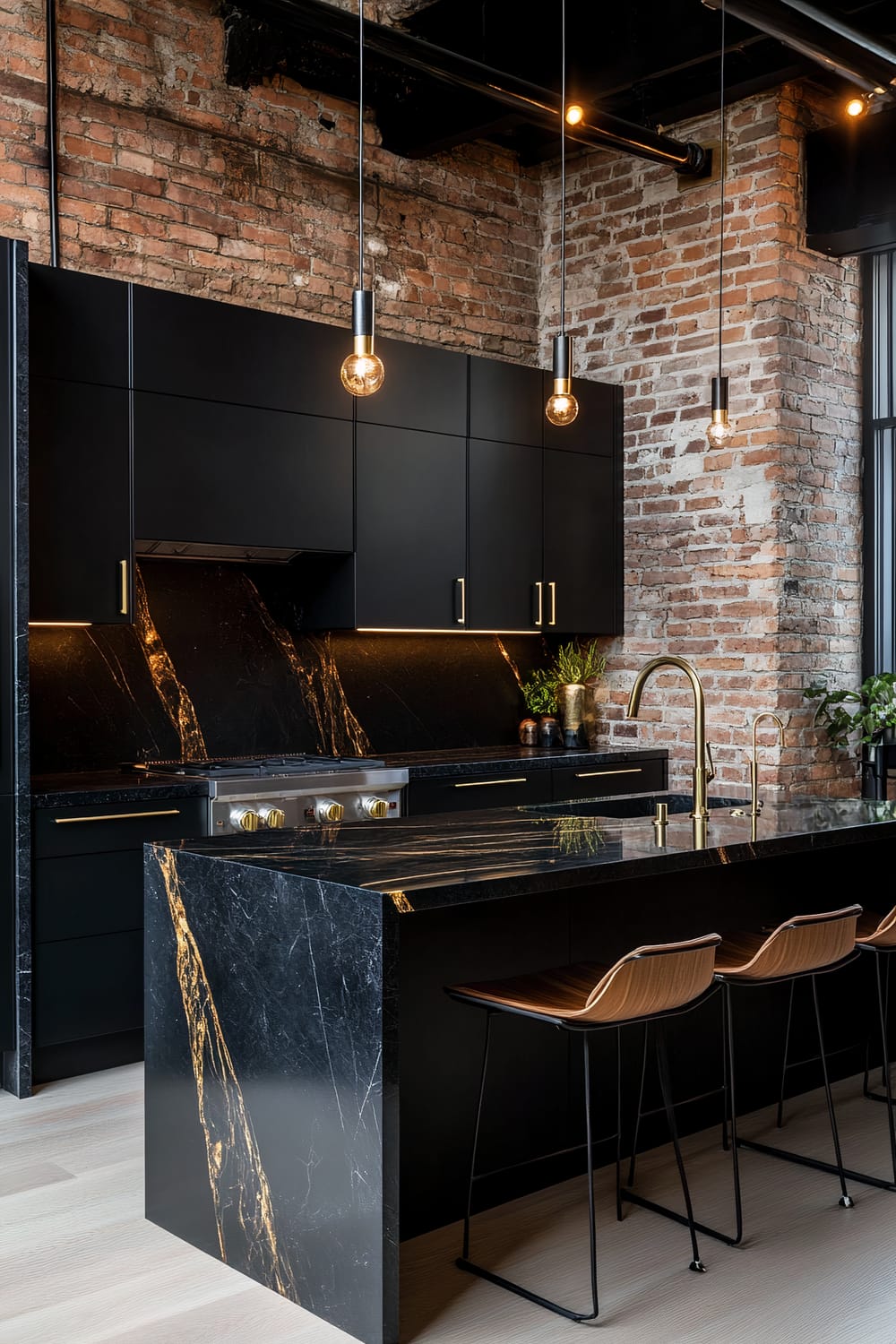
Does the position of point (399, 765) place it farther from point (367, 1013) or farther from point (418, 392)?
point (367, 1013)

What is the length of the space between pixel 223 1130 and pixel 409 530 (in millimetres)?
3174

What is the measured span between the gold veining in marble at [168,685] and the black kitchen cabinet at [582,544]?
181cm

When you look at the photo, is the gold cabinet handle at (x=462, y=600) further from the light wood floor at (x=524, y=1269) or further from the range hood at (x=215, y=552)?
the light wood floor at (x=524, y=1269)

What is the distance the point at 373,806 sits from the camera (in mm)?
5133

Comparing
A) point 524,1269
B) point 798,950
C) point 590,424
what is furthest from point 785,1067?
point 590,424

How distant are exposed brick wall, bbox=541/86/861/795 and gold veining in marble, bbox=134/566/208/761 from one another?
2258 mm

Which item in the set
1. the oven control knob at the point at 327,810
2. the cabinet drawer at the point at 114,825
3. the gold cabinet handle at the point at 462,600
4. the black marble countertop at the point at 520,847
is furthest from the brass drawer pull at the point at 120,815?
the gold cabinet handle at the point at 462,600

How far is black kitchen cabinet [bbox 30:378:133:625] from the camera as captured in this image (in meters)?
4.46

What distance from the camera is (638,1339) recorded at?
8.77 feet

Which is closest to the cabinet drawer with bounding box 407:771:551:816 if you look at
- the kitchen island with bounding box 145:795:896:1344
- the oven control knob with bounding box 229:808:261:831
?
the oven control knob with bounding box 229:808:261:831

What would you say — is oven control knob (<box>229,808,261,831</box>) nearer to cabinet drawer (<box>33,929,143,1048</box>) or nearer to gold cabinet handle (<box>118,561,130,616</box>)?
cabinet drawer (<box>33,929,143,1048</box>)

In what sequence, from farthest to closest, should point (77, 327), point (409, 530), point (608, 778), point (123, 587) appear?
point (608, 778) < point (409, 530) < point (123, 587) < point (77, 327)

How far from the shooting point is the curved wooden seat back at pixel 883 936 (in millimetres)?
3557

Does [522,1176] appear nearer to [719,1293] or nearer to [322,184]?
[719,1293]
